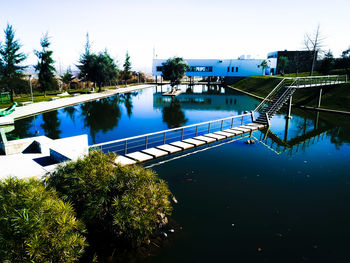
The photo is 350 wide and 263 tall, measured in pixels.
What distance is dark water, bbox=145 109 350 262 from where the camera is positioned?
7.39 metres

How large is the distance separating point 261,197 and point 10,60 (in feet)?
136

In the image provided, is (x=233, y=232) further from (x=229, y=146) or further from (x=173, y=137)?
(x=173, y=137)

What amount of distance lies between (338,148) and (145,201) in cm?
1646

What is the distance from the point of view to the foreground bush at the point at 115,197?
275 inches

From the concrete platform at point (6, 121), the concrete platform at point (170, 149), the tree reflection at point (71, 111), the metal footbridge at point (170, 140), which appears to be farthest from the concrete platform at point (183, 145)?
the concrete platform at point (6, 121)

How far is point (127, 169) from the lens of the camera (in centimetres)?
822

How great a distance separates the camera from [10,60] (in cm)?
3656

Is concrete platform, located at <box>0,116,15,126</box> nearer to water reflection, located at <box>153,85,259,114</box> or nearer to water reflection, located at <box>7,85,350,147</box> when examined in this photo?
water reflection, located at <box>7,85,350,147</box>

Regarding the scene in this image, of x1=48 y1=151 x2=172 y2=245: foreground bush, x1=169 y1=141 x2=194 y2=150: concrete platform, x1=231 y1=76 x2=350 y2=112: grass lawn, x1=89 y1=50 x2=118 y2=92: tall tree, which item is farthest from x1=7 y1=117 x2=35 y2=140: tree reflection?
x1=231 y1=76 x2=350 y2=112: grass lawn

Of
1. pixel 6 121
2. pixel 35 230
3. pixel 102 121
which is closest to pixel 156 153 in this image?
pixel 35 230

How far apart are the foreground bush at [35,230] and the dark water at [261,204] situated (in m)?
2.66

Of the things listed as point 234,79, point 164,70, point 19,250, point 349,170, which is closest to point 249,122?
point 349,170

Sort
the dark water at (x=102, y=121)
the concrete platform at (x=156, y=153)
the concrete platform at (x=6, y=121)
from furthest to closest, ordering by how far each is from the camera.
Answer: the concrete platform at (x=6, y=121), the dark water at (x=102, y=121), the concrete platform at (x=156, y=153)

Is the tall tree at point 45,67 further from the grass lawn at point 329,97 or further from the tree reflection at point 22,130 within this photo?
the grass lawn at point 329,97
